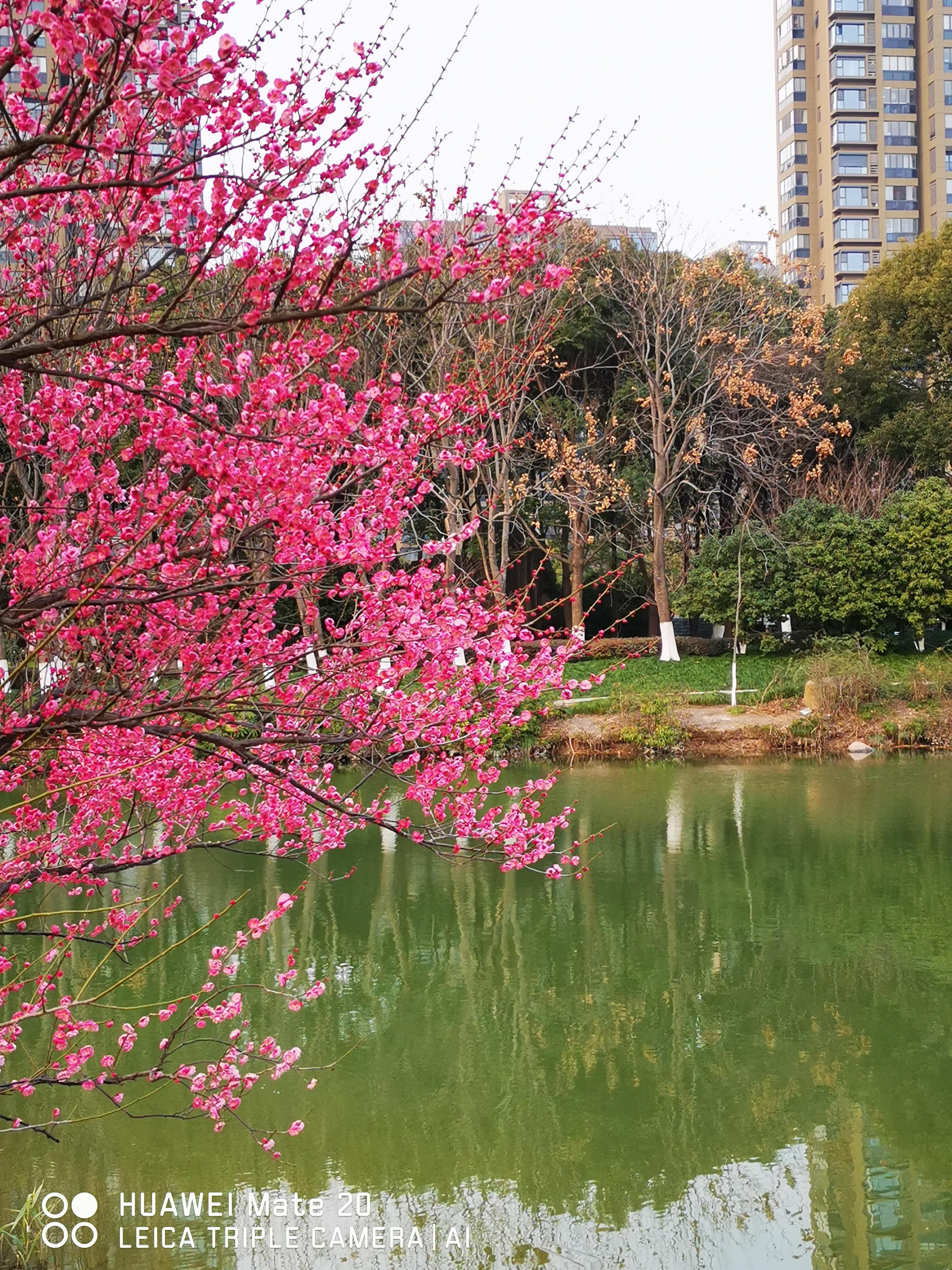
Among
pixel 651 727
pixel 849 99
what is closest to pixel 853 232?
pixel 849 99

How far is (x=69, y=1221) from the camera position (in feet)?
14.5

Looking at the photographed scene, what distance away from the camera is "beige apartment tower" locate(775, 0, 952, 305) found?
45.9 meters

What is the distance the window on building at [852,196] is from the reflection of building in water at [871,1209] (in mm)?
48914

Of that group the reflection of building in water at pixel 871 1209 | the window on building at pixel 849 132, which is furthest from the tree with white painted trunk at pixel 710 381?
the window on building at pixel 849 132

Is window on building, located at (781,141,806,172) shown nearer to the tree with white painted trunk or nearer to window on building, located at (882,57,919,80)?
window on building, located at (882,57,919,80)

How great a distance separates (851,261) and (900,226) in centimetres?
246

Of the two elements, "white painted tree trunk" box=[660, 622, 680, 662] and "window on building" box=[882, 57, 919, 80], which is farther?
"window on building" box=[882, 57, 919, 80]

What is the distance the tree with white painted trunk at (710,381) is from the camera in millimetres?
20250

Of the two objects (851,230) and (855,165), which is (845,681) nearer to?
(851,230)

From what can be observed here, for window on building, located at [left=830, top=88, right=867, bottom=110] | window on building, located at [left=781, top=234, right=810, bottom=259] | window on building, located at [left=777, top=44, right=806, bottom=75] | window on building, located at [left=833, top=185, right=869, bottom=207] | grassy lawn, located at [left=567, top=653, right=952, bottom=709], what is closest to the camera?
grassy lawn, located at [left=567, top=653, right=952, bottom=709]

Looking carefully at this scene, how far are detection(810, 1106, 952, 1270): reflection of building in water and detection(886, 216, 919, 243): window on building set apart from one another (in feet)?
161

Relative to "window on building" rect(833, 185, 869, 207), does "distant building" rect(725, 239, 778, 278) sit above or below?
below

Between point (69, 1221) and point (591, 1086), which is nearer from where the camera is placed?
point (69, 1221)

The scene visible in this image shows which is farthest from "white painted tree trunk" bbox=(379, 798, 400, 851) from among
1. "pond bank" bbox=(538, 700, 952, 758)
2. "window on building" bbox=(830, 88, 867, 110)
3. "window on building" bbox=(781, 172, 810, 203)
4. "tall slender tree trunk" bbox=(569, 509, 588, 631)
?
"window on building" bbox=(781, 172, 810, 203)
